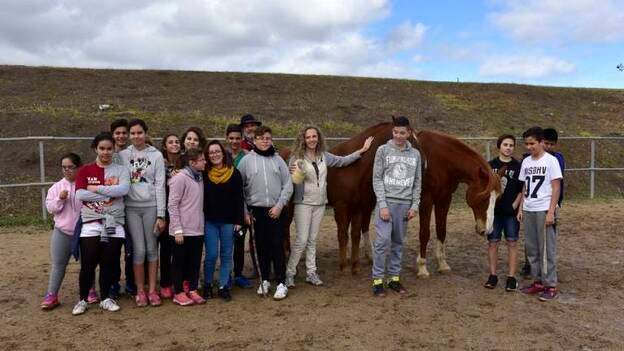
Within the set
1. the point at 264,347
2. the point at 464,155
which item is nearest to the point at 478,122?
the point at 464,155

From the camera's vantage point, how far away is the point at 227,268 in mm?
4555

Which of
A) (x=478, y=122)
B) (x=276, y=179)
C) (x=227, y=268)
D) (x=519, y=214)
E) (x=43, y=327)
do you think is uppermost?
(x=478, y=122)

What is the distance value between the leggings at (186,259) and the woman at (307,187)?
3.07ft

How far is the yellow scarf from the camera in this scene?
4.39 m

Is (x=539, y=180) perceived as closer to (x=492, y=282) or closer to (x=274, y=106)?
(x=492, y=282)

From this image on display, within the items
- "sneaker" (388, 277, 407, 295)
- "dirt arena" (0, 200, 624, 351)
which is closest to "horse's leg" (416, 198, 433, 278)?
"dirt arena" (0, 200, 624, 351)

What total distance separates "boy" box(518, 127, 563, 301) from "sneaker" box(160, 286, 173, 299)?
3.40 meters

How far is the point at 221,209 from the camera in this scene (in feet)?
14.5

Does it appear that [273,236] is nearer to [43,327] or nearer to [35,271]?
[43,327]

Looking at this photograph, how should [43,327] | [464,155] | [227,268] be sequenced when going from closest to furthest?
[43,327] < [227,268] < [464,155]

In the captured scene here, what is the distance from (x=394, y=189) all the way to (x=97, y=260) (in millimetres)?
2698

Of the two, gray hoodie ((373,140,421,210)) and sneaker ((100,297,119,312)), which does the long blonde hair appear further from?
sneaker ((100,297,119,312))

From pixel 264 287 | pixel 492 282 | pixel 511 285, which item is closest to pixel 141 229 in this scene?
pixel 264 287

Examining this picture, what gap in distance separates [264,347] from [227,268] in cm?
120
